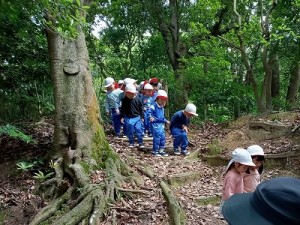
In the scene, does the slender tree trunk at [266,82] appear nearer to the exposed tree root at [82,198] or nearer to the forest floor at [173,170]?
the forest floor at [173,170]

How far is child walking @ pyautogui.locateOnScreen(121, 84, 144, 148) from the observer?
8234 millimetres

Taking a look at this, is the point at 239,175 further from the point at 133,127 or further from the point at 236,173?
the point at 133,127

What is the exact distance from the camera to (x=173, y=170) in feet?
23.7

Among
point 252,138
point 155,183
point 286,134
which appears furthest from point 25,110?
point 286,134

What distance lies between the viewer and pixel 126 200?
212 inches

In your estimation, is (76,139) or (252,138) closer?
(76,139)

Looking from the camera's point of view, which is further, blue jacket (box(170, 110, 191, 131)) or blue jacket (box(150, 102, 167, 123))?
blue jacket (box(150, 102, 167, 123))

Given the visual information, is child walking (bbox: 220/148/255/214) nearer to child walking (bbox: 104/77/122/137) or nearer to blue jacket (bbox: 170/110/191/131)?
blue jacket (bbox: 170/110/191/131)


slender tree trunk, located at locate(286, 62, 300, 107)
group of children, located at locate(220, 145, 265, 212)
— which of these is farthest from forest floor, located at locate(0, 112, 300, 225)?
slender tree trunk, located at locate(286, 62, 300, 107)

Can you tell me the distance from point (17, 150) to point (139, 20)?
9.95m

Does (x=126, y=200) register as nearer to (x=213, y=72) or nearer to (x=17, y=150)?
(x=17, y=150)

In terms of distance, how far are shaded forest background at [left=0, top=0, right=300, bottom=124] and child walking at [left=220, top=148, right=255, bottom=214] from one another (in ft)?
9.14

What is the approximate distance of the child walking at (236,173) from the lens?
4109 millimetres

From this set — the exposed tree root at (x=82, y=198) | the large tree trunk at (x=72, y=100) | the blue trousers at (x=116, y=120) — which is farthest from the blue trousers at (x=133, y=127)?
the exposed tree root at (x=82, y=198)
